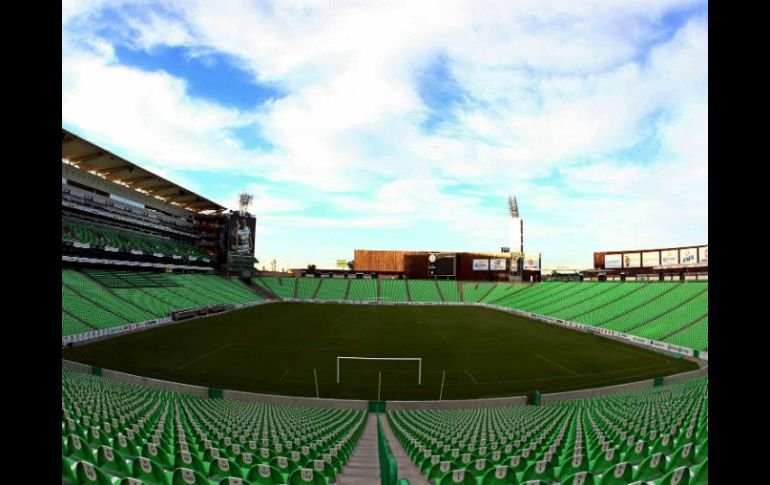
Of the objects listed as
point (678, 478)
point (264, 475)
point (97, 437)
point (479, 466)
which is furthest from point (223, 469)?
point (678, 478)

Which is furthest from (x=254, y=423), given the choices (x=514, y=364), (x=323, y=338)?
(x=323, y=338)

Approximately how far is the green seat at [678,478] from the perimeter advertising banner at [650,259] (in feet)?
193

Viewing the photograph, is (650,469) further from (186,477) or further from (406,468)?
(186,477)

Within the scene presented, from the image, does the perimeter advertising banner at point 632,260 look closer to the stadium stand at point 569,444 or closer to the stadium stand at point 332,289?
the stadium stand at point 332,289

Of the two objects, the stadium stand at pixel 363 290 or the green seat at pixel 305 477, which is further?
the stadium stand at pixel 363 290

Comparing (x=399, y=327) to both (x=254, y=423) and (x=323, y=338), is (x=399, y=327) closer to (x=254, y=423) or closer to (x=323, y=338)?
(x=323, y=338)

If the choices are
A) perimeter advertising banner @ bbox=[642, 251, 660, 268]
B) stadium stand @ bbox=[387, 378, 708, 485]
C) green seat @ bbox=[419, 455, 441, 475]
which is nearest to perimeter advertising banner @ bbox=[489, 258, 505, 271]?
perimeter advertising banner @ bbox=[642, 251, 660, 268]

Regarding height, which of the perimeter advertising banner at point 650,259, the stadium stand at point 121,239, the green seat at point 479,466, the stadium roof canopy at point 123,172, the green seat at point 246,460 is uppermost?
the stadium roof canopy at point 123,172

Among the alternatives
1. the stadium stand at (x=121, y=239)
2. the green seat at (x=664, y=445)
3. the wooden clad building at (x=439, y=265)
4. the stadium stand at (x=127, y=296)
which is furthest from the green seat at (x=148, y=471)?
the wooden clad building at (x=439, y=265)

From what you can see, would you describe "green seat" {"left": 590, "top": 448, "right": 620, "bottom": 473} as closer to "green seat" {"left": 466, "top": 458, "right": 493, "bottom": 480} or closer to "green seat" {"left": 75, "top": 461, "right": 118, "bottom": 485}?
"green seat" {"left": 466, "top": 458, "right": 493, "bottom": 480}

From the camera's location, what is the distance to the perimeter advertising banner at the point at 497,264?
245ft

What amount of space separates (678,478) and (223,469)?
5904 mm

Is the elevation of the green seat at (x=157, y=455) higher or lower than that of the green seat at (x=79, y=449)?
lower
